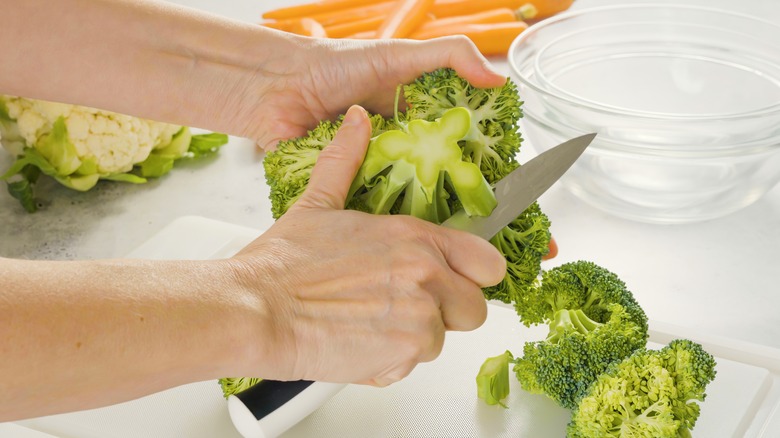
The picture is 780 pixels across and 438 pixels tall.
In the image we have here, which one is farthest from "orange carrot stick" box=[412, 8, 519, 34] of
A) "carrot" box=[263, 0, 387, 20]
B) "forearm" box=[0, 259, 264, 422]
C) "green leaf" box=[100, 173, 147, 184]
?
"forearm" box=[0, 259, 264, 422]

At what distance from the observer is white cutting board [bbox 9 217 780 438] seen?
164 cm

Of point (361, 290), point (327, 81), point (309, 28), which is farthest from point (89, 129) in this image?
point (361, 290)

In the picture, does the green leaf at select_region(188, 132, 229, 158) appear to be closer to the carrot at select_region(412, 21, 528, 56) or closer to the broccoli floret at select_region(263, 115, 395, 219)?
the carrot at select_region(412, 21, 528, 56)

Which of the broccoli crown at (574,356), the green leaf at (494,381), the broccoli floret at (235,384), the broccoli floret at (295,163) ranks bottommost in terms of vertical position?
the broccoli floret at (235,384)

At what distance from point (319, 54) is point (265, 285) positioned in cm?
71

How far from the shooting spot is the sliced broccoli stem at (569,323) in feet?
5.40

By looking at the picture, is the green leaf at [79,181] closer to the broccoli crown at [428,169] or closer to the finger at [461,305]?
the broccoli crown at [428,169]

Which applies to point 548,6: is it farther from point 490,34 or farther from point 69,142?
point 69,142

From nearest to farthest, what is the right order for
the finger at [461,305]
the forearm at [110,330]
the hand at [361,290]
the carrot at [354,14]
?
the forearm at [110,330], the hand at [361,290], the finger at [461,305], the carrot at [354,14]

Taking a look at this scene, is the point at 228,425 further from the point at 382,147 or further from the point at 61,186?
the point at 61,186

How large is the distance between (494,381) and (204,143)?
1.39 meters

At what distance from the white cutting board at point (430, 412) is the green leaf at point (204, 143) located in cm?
111

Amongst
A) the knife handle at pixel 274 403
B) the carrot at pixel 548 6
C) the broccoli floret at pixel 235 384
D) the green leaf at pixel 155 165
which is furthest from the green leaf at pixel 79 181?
the carrot at pixel 548 6

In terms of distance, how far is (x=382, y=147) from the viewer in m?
1.49
